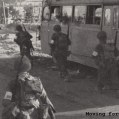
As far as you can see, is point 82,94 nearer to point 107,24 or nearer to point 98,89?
point 98,89

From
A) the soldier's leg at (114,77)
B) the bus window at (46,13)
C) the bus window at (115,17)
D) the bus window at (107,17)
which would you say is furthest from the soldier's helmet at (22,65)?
the bus window at (46,13)

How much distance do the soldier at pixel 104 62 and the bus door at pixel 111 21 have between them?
2.90 ft

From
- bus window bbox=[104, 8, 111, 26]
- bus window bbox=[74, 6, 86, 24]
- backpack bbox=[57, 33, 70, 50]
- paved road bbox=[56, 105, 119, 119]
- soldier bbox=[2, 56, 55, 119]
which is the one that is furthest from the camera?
bus window bbox=[74, 6, 86, 24]

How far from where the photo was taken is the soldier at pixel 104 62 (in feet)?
33.2

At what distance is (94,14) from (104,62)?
2.80 metres

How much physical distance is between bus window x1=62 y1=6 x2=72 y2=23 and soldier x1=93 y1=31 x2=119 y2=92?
3.97m

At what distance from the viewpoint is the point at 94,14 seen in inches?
496

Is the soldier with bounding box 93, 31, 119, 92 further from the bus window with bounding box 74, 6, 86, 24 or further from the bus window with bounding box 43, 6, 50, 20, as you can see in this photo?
the bus window with bounding box 43, 6, 50, 20

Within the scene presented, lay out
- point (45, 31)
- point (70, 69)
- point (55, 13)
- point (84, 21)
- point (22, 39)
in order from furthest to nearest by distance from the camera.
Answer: point (45, 31), point (55, 13), point (70, 69), point (22, 39), point (84, 21)

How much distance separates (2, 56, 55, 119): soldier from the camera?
199 inches

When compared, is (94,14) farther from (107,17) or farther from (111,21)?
(111,21)

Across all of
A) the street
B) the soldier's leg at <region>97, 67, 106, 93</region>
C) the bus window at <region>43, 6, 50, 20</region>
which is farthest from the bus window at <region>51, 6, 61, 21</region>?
the soldier's leg at <region>97, 67, 106, 93</region>

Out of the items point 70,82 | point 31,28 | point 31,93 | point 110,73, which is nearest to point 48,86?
point 70,82

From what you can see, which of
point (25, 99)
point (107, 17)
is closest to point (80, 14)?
point (107, 17)
